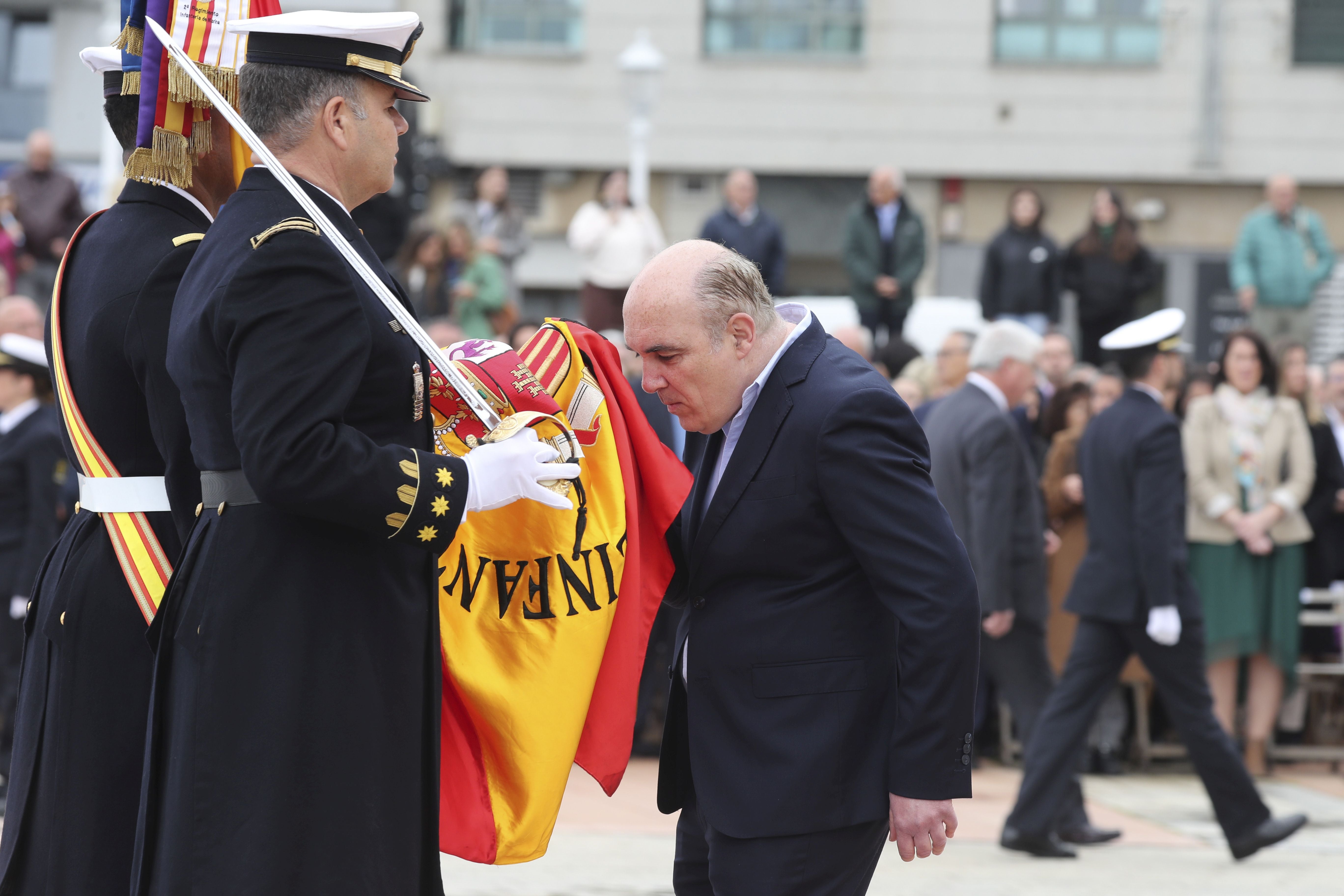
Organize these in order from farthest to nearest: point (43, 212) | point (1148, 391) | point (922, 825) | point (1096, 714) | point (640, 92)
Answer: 1. point (640, 92)
2. point (43, 212)
3. point (1148, 391)
4. point (1096, 714)
5. point (922, 825)

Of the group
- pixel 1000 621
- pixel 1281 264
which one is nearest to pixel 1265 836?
pixel 1000 621

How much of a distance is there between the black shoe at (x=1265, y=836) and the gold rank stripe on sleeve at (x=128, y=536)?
16.5 ft

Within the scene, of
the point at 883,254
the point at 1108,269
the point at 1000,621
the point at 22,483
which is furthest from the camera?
the point at 883,254

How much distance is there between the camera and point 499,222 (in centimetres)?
1378

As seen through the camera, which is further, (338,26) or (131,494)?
(131,494)

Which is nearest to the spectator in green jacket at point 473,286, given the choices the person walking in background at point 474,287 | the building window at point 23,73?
the person walking in background at point 474,287

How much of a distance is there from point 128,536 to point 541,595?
2.77 feet

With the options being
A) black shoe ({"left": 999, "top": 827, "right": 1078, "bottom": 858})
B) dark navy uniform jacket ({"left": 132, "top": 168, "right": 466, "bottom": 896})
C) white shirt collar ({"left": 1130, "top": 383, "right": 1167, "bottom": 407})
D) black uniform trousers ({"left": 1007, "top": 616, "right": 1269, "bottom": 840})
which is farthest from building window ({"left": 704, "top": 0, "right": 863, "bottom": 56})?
dark navy uniform jacket ({"left": 132, "top": 168, "right": 466, "bottom": 896})

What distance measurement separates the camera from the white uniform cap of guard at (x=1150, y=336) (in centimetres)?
738

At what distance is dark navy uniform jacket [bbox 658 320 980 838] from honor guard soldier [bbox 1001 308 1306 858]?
394 cm

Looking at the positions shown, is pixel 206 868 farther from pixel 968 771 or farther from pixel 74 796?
pixel 968 771

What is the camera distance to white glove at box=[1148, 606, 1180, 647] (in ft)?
23.2

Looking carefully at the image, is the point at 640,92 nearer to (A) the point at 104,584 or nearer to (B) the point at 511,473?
(A) the point at 104,584

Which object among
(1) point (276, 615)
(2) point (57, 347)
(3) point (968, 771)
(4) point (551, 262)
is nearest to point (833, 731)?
(3) point (968, 771)
